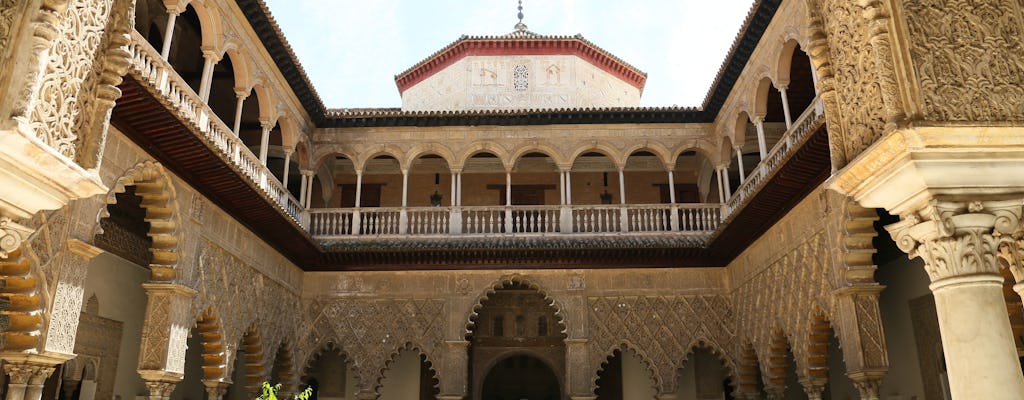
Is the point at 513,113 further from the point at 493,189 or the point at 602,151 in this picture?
the point at 493,189

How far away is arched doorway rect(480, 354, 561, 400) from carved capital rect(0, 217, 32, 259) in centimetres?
1362

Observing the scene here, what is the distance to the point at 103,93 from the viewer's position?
4.10 m

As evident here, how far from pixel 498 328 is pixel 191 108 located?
8.55 m

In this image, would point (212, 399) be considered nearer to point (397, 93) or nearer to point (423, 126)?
point (423, 126)

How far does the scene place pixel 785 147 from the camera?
10227mm

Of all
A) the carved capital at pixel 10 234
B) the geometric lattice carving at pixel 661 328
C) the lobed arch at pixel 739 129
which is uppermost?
the lobed arch at pixel 739 129

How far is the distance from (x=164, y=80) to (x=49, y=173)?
510 centimetres

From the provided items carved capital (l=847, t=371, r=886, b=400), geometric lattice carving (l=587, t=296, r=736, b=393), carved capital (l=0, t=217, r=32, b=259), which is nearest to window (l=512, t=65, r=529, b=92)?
geometric lattice carving (l=587, t=296, r=736, b=393)

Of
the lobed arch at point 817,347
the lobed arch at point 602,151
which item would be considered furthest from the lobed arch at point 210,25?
the lobed arch at point 817,347

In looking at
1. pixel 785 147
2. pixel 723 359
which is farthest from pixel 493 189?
pixel 785 147

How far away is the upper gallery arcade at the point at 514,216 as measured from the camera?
374 cm

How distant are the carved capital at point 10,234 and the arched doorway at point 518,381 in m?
13.6

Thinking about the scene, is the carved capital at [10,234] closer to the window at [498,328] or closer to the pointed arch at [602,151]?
the pointed arch at [602,151]

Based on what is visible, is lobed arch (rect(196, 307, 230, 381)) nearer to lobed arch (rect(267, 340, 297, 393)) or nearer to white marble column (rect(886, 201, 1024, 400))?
lobed arch (rect(267, 340, 297, 393))
